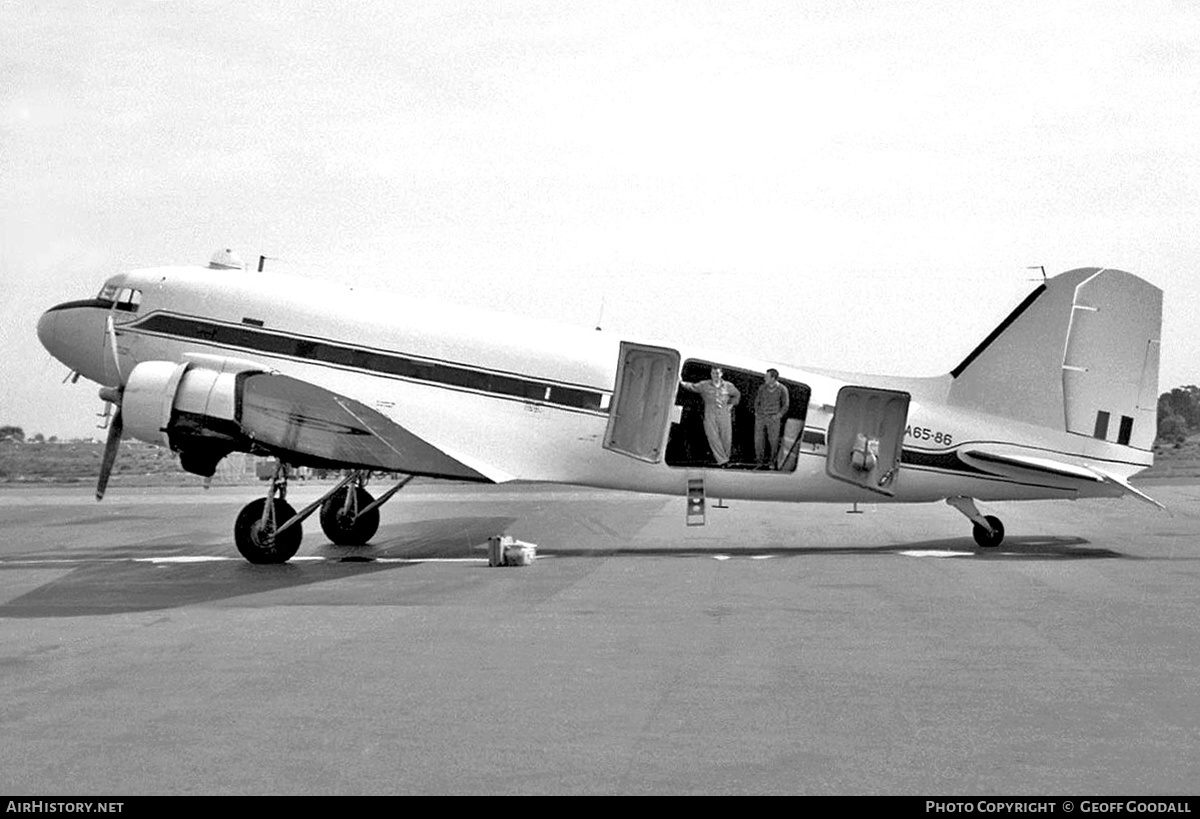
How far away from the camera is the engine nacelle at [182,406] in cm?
1556

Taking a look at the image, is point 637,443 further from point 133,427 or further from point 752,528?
point 133,427

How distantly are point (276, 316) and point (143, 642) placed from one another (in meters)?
9.11

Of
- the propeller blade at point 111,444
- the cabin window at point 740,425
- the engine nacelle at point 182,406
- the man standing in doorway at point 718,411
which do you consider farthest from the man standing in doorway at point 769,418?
the propeller blade at point 111,444

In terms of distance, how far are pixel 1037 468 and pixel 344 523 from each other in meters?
10.8

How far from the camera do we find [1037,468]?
1781 cm

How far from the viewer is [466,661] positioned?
348 inches

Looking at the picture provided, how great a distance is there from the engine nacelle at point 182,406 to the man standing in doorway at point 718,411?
678 cm

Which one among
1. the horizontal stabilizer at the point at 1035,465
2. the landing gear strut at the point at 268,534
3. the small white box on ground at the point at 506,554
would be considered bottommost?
the landing gear strut at the point at 268,534

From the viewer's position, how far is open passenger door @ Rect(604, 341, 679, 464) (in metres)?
18.2

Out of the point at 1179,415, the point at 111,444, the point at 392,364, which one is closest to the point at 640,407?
the point at 392,364

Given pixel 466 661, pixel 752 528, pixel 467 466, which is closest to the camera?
pixel 466 661

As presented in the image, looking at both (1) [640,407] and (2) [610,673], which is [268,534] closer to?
(1) [640,407]

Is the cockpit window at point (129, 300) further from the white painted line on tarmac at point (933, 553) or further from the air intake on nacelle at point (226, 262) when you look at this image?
the white painted line on tarmac at point (933, 553)

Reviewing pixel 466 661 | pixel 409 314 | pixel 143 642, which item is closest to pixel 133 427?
pixel 409 314
